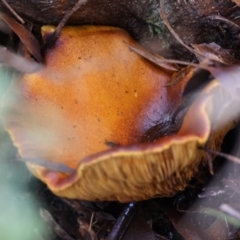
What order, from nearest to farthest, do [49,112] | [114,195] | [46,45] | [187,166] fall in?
1. [187,166]
2. [114,195]
3. [49,112]
4. [46,45]

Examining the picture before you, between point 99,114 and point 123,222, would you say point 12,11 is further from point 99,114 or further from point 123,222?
point 123,222

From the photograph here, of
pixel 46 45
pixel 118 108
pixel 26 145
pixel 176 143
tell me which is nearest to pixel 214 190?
pixel 118 108

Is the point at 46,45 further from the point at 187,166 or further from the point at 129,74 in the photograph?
the point at 187,166

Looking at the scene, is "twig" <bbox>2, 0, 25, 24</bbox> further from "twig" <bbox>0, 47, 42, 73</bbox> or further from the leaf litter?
"twig" <bbox>0, 47, 42, 73</bbox>

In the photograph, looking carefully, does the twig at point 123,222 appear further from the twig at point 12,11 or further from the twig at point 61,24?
the twig at point 12,11

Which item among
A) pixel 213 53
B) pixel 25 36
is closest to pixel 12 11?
pixel 25 36
